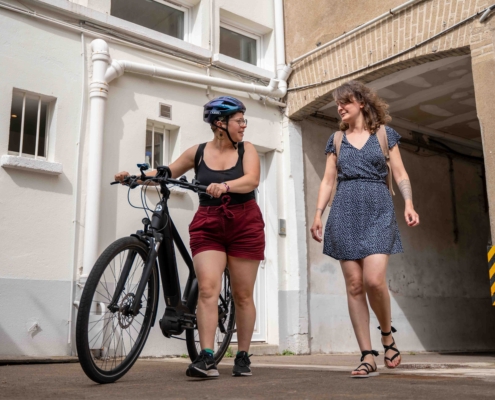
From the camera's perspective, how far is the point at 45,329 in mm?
5934

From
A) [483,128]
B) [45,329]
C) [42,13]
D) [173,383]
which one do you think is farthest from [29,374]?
[483,128]

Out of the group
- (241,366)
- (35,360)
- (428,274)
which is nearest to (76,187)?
(35,360)

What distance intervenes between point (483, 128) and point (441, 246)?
191 inches

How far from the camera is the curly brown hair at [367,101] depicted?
154 inches

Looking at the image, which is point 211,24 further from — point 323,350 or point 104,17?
point 323,350

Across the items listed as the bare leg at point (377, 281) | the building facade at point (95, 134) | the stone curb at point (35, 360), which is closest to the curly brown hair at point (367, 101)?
the bare leg at point (377, 281)

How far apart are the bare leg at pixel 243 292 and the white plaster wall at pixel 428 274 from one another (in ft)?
15.6

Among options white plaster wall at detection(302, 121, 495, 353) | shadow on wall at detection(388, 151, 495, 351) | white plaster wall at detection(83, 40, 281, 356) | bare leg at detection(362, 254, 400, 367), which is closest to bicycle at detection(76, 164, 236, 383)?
bare leg at detection(362, 254, 400, 367)

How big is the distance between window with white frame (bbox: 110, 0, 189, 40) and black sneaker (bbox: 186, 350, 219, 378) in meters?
5.15

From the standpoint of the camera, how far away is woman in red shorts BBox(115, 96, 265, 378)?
141 inches

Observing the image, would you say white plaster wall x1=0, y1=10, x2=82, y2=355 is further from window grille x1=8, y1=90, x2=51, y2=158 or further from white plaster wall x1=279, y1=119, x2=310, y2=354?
white plaster wall x1=279, y1=119, x2=310, y2=354

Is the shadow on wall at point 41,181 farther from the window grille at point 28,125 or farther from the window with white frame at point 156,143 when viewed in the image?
the window with white frame at point 156,143

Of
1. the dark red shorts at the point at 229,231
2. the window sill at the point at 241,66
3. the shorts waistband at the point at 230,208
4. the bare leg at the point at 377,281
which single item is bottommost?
the bare leg at the point at 377,281

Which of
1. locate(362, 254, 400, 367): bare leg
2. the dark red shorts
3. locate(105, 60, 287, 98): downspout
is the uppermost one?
locate(105, 60, 287, 98): downspout
